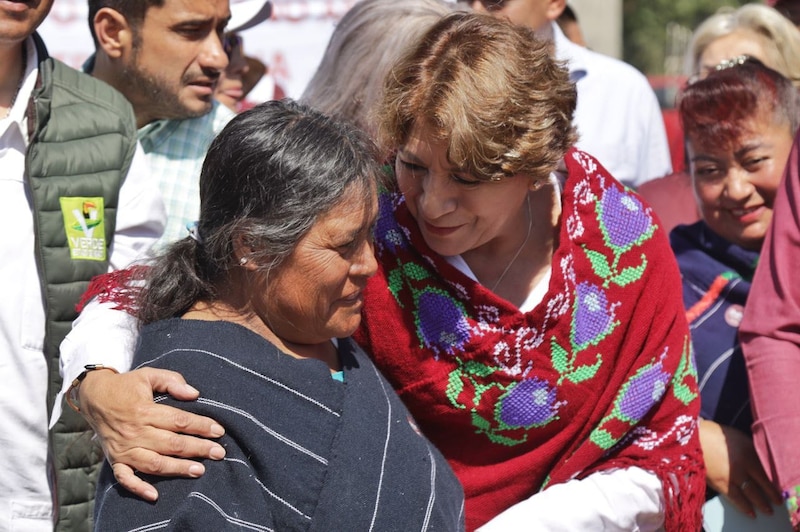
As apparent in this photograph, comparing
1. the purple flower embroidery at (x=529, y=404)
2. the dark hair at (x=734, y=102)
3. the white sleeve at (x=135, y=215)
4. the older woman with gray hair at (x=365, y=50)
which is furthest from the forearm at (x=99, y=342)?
the dark hair at (x=734, y=102)

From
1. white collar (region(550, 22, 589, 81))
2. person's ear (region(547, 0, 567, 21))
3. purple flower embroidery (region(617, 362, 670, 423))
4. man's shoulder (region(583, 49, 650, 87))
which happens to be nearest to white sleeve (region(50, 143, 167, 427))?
purple flower embroidery (region(617, 362, 670, 423))

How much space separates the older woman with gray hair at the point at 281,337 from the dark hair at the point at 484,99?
0.16m

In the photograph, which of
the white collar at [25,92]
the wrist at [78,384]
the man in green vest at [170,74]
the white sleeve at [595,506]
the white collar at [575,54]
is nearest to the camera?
the wrist at [78,384]

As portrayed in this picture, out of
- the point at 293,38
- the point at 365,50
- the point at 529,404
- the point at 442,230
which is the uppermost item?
the point at 365,50

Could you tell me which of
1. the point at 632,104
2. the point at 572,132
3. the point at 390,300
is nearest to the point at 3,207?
the point at 390,300

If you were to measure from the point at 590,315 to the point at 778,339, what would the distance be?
1.65ft

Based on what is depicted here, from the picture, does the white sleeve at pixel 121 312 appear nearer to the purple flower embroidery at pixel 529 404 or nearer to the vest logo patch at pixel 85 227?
the vest logo patch at pixel 85 227

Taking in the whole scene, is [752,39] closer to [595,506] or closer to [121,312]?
[595,506]

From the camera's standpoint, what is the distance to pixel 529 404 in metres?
2.36

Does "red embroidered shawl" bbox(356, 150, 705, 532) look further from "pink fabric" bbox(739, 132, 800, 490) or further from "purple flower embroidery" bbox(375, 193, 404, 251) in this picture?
"pink fabric" bbox(739, 132, 800, 490)

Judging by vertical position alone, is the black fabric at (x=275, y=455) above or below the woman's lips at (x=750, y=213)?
below

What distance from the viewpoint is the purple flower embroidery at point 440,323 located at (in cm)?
235

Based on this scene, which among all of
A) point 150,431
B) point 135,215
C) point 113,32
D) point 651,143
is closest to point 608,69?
point 651,143

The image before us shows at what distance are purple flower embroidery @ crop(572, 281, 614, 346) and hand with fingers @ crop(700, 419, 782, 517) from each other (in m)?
0.50
